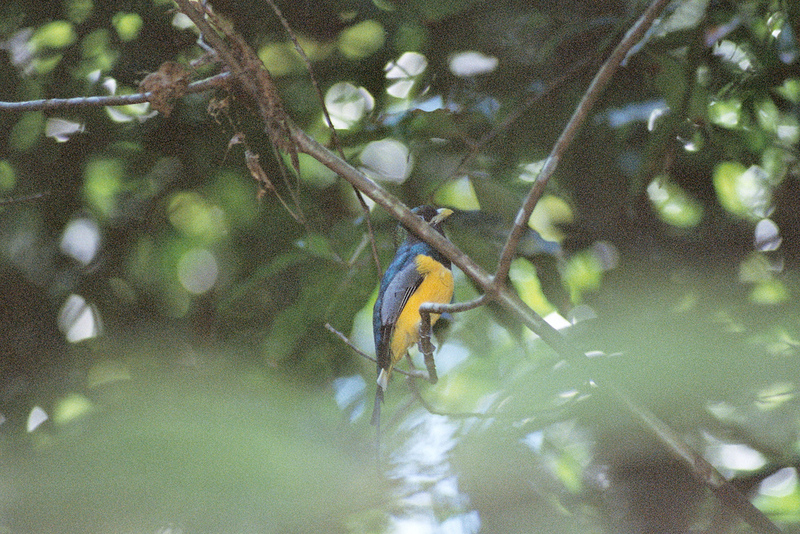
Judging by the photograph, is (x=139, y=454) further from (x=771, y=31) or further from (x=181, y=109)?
(x=771, y=31)

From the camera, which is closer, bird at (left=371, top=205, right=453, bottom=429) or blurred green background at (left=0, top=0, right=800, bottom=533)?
blurred green background at (left=0, top=0, right=800, bottom=533)

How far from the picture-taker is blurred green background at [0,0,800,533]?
5.62 ft

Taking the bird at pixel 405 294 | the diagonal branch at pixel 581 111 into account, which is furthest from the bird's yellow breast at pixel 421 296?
the diagonal branch at pixel 581 111

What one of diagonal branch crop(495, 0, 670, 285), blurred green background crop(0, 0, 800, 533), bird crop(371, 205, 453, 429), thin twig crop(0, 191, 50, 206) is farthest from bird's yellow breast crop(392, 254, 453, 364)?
thin twig crop(0, 191, 50, 206)

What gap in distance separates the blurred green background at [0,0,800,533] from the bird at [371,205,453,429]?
0.10 metres

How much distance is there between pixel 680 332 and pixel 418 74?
126 cm

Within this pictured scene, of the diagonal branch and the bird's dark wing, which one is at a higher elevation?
the diagonal branch

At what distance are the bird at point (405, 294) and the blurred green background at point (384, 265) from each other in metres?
0.10

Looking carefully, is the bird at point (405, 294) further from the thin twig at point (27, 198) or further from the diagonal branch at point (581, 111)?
the thin twig at point (27, 198)

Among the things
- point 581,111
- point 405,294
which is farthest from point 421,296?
point 581,111

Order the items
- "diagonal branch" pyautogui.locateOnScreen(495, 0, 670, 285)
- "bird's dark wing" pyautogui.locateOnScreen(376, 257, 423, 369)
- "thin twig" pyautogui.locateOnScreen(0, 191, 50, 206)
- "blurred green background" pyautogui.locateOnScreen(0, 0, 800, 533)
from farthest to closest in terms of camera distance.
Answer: "thin twig" pyautogui.locateOnScreen(0, 191, 50, 206) < "bird's dark wing" pyautogui.locateOnScreen(376, 257, 423, 369) < "blurred green background" pyautogui.locateOnScreen(0, 0, 800, 533) < "diagonal branch" pyautogui.locateOnScreen(495, 0, 670, 285)

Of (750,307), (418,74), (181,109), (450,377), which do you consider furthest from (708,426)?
(181,109)

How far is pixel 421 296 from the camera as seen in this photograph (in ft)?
6.80

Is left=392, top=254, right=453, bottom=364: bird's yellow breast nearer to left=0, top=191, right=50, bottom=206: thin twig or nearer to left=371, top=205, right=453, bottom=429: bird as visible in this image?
left=371, top=205, right=453, bottom=429: bird
